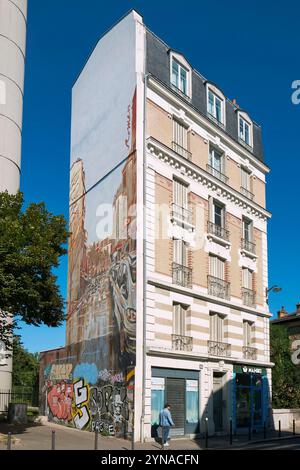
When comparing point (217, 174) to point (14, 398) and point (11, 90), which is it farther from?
point (14, 398)

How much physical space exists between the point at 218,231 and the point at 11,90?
1613cm

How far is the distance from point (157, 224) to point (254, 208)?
9559 millimetres

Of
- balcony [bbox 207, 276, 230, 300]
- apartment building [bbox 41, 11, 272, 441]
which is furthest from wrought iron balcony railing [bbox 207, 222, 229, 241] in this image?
balcony [bbox 207, 276, 230, 300]

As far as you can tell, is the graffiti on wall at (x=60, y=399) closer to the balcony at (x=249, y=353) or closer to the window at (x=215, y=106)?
the balcony at (x=249, y=353)

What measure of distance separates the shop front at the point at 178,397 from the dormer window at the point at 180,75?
13.6 meters

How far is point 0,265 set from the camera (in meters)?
19.9

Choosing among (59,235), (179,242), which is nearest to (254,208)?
(179,242)

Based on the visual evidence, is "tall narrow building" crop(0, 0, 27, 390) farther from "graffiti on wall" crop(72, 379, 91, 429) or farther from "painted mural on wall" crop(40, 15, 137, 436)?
"graffiti on wall" crop(72, 379, 91, 429)

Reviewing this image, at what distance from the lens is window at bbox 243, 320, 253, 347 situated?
1251 inches

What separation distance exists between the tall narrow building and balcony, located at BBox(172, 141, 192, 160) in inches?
474

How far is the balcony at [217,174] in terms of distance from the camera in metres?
30.4

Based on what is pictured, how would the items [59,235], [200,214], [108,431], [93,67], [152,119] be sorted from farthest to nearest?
[93,67], [200,214], [152,119], [108,431], [59,235]
